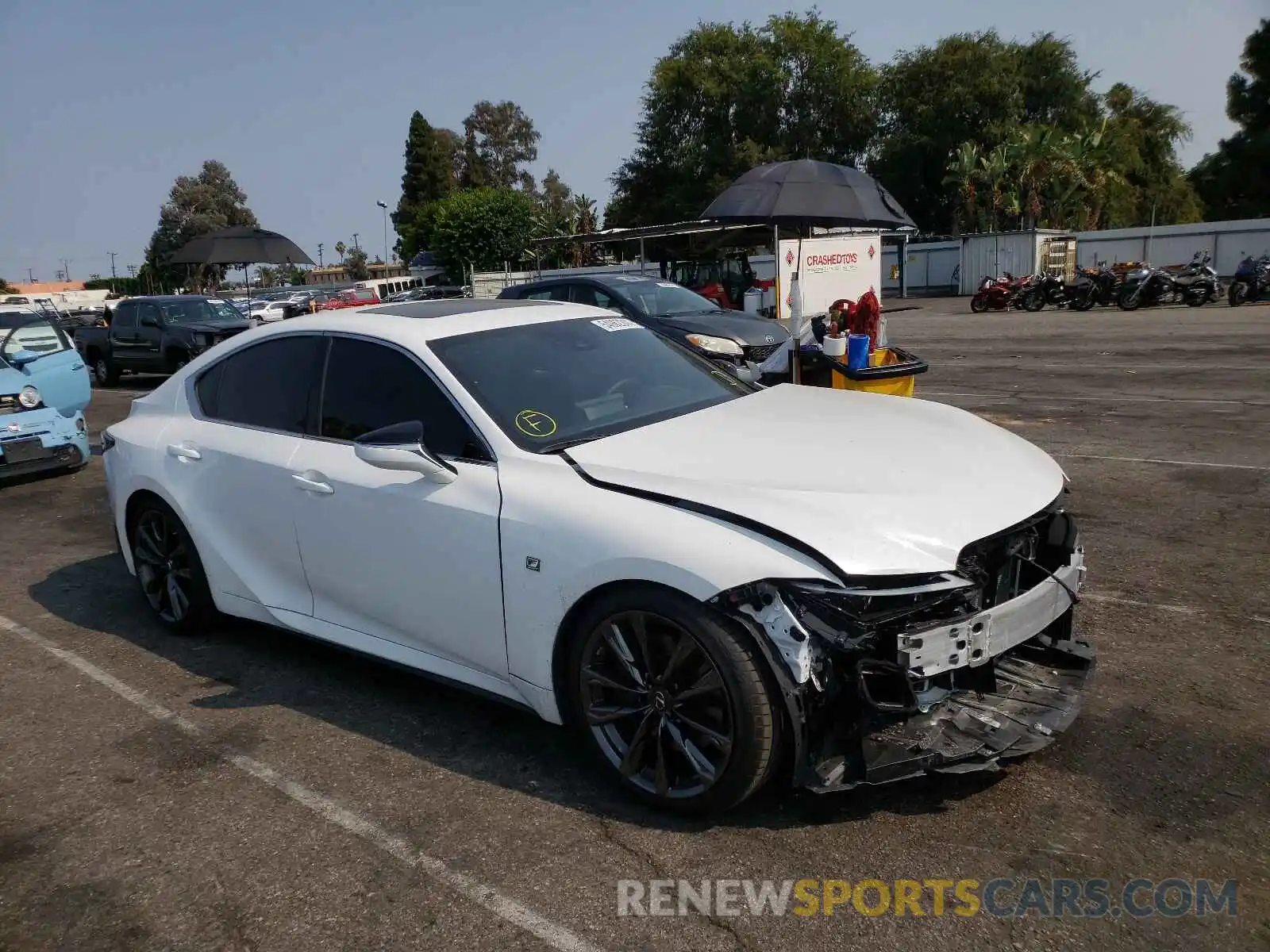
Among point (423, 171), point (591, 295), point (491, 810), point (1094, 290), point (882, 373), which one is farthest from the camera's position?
point (423, 171)

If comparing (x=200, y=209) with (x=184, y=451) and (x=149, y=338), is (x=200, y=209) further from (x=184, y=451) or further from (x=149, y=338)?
(x=184, y=451)

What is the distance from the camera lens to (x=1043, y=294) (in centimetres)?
2636

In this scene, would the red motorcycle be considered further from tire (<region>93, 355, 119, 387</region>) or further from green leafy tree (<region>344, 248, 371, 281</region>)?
green leafy tree (<region>344, 248, 371, 281</region>)

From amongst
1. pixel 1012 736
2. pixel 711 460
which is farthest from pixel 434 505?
pixel 1012 736

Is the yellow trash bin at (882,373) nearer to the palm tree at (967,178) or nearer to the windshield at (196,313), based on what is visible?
the windshield at (196,313)

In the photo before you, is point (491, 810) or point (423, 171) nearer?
point (491, 810)

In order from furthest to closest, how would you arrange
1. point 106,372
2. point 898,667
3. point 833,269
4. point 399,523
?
point 106,372 < point 833,269 < point 399,523 < point 898,667

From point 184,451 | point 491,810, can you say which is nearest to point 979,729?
point 491,810

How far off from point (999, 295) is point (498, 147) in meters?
70.4

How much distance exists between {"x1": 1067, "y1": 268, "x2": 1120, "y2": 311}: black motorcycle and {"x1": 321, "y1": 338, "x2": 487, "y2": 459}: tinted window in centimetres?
2468

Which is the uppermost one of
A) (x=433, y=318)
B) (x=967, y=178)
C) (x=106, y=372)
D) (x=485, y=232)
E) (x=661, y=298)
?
(x=967, y=178)

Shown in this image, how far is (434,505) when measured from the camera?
3619 mm

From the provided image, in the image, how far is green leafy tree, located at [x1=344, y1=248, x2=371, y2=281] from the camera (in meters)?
103

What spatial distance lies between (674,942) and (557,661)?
3.32ft
